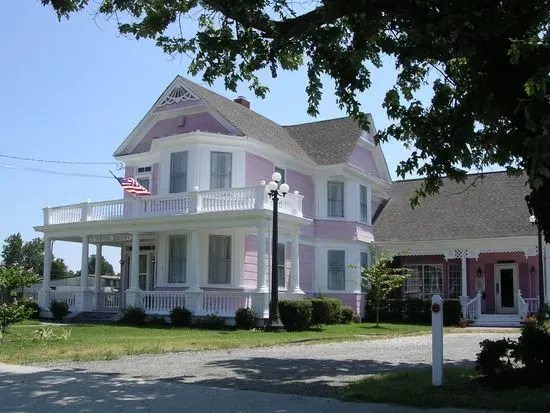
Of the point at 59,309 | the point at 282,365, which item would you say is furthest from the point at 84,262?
the point at 282,365

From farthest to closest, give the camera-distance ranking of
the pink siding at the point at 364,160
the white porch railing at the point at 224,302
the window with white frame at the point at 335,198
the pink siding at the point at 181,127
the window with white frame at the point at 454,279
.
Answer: the pink siding at the point at 364,160 < the window with white frame at the point at 454,279 < the window with white frame at the point at 335,198 < the pink siding at the point at 181,127 < the white porch railing at the point at 224,302

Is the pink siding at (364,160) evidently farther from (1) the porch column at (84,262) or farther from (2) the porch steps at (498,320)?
(1) the porch column at (84,262)

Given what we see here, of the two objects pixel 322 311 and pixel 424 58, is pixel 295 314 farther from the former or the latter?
pixel 424 58

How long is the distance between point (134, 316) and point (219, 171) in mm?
6643

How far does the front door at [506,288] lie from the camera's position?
30.4m

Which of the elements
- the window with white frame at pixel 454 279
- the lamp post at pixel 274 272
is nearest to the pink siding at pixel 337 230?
the window with white frame at pixel 454 279

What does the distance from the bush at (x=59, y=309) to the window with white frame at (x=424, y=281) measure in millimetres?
15987

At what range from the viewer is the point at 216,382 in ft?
33.0

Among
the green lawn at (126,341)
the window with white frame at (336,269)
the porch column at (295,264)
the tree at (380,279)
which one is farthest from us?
the window with white frame at (336,269)

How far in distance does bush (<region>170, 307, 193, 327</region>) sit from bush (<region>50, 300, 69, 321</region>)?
579 cm

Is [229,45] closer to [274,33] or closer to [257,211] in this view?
[274,33]

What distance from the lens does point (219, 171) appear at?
26.6 m

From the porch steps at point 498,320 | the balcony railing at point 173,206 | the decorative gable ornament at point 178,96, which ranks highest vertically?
the decorative gable ornament at point 178,96

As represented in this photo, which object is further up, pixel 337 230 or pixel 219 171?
pixel 219 171
